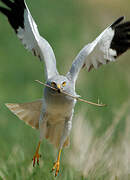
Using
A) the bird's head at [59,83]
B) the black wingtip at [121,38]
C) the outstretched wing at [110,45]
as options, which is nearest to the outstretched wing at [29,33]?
the bird's head at [59,83]

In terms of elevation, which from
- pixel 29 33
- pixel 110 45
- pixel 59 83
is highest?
pixel 29 33

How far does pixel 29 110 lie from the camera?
5391mm

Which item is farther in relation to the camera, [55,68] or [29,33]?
[29,33]

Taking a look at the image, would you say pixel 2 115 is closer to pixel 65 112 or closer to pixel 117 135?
pixel 117 135

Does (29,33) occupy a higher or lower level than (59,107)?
higher

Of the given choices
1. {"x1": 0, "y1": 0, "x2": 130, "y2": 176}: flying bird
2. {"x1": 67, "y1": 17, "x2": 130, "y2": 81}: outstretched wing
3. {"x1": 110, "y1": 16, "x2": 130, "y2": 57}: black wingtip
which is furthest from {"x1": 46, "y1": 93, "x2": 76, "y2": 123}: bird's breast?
{"x1": 110, "y1": 16, "x2": 130, "y2": 57}: black wingtip

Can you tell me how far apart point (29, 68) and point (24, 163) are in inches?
212

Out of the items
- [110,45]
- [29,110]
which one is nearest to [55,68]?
[29,110]

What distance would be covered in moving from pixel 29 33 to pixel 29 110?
76 centimetres

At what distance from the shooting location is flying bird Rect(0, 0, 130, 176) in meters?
4.75

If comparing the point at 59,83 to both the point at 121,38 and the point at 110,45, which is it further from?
the point at 121,38

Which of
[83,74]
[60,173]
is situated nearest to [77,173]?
[60,173]

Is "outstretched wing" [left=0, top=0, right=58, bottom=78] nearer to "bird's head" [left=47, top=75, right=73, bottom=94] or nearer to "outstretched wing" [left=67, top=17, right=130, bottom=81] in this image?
"bird's head" [left=47, top=75, right=73, bottom=94]

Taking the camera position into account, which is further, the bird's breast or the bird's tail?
the bird's tail
